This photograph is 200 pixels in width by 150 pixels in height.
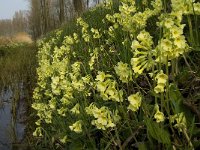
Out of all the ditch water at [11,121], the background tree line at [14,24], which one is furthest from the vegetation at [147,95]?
the background tree line at [14,24]

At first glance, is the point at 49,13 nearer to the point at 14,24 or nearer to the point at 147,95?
the point at 147,95

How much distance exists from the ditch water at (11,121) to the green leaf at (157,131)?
9.26 feet

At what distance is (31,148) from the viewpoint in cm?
427

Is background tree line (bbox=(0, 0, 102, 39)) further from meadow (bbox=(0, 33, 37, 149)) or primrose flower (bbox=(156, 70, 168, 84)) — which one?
primrose flower (bbox=(156, 70, 168, 84))

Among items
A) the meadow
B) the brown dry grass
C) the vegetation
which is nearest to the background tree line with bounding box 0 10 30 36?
the brown dry grass

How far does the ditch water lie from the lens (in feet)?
16.7

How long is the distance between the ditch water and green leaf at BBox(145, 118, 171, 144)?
282cm

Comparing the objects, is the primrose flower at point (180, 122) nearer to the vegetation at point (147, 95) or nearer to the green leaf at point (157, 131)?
the vegetation at point (147, 95)

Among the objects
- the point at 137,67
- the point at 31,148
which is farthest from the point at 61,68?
the point at 137,67

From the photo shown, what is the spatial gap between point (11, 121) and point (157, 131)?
163 inches

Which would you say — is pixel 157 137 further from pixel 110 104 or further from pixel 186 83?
pixel 110 104

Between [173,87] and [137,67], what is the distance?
18.5 inches

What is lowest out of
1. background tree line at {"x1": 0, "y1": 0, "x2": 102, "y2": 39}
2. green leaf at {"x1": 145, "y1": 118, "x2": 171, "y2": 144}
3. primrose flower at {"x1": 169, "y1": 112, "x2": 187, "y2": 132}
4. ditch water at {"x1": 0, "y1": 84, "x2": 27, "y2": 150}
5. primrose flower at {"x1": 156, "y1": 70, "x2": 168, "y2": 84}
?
ditch water at {"x1": 0, "y1": 84, "x2": 27, "y2": 150}

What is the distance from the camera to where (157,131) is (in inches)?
77.9
